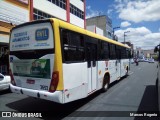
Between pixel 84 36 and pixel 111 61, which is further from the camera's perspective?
pixel 111 61

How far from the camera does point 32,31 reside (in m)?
6.49

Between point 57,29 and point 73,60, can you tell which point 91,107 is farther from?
point 57,29

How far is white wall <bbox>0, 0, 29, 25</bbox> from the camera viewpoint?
57.4 ft

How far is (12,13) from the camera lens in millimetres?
18500

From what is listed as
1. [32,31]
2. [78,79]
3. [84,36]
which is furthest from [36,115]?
[84,36]

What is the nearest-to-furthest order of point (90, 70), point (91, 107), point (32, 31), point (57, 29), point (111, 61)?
point (57, 29)
point (32, 31)
point (91, 107)
point (90, 70)
point (111, 61)

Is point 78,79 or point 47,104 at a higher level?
point 78,79

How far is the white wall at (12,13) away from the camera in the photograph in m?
17.5

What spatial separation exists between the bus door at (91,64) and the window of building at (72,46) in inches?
25.4

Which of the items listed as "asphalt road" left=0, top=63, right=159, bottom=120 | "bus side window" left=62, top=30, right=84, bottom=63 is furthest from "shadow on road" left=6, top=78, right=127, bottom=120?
"bus side window" left=62, top=30, right=84, bottom=63

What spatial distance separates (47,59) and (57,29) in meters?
0.98

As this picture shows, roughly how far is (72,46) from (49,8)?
19813 mm

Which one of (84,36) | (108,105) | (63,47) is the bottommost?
(108,105)

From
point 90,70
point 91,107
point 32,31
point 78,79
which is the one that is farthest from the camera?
point 90,70
